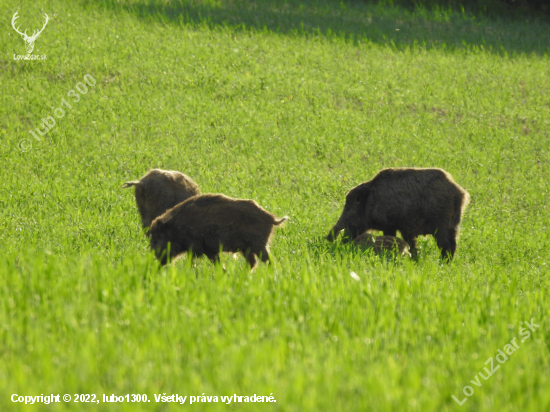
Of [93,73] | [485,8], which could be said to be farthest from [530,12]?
[93,73]

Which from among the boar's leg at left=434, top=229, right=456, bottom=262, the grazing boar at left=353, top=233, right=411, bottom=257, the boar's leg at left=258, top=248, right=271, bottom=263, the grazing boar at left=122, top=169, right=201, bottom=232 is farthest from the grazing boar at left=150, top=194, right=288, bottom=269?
the boar's leg at left=434, top=229, right=456, bottom=262

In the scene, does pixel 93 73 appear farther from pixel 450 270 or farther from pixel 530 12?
pixel 530 12

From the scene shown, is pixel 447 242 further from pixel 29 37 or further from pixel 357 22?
pixel 357 22

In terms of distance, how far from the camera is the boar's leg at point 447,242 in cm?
903

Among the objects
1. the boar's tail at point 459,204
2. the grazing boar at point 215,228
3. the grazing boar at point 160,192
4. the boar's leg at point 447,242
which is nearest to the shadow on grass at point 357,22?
the grazing boar at point 160,192

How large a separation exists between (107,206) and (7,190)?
7.13 ft

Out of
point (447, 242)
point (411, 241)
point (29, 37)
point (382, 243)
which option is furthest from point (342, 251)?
point (29, 37)

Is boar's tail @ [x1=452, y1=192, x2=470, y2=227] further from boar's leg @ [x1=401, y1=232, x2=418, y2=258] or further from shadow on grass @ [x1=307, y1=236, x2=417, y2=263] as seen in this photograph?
shadow on grass @ [x1=307, y1=236, x2=417, y2=263]

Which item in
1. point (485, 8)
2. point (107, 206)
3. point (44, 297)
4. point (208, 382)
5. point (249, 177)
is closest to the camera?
point (208, 382)

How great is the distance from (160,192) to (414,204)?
3.97m

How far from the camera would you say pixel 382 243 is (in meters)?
8.94

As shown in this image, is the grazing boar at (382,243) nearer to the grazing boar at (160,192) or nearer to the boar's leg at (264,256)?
the boar's leg at (264,256)

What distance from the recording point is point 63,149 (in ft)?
46.5

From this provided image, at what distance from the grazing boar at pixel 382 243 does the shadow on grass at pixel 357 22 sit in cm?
1609
